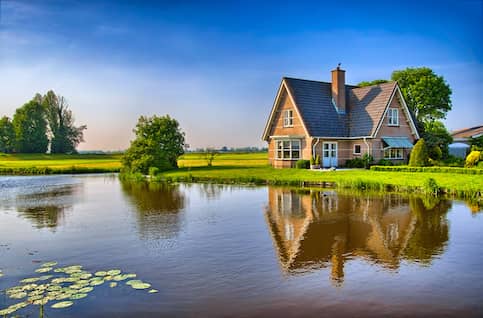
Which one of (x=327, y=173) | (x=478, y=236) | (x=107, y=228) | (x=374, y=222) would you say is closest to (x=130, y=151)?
(x=327, y=173)

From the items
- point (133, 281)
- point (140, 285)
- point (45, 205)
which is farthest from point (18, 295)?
point (45, 205)

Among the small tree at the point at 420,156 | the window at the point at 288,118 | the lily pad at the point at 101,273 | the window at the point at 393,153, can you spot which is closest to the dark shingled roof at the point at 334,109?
the window at the point at 288,118

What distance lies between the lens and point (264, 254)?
952 centimetres

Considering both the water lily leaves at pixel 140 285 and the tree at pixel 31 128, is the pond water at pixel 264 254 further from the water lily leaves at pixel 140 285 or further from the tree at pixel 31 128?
the tree at pixel 31 128

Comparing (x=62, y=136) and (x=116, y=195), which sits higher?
(x=62, y=136)

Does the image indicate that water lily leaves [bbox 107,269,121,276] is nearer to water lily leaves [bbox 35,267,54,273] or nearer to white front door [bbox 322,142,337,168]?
water lily leaves [bbox 35,267,54,273]

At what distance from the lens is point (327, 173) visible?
26.5 m

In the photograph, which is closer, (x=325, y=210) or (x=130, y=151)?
(x=325, y=210)

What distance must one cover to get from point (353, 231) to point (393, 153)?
71.5ft

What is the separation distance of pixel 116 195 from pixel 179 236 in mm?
11712

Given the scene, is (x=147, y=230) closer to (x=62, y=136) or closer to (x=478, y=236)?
(x=478, y=236)

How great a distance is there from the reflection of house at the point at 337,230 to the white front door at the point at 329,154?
1251cm

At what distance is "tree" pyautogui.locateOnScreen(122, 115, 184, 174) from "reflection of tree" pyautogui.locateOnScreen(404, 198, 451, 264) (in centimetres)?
2450

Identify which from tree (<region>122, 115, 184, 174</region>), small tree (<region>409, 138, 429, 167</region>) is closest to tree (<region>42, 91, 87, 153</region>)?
tree (<region>122, 115, 184, 174</region>)
